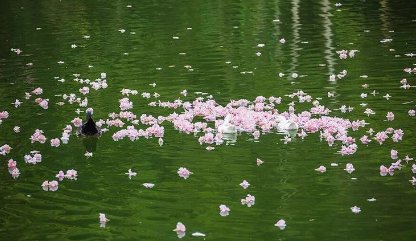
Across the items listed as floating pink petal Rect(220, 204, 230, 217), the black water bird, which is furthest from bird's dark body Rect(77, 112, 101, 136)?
floating pink petal Rect(220, 204, 230, 217)

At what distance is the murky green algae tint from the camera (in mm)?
10227

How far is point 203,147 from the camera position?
13.2 meters

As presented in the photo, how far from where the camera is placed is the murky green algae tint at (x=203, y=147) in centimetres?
1023

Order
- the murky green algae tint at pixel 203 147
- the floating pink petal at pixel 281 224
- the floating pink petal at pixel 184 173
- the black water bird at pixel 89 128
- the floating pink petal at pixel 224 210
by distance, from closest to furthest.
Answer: the floating pink petal at pixel 281 224, the murky green algae tint at pixel 203 147, the floating pink petal at pixel 224 210, the floating pink petal at pixel 184 173, the black water bird at pixel 89 128

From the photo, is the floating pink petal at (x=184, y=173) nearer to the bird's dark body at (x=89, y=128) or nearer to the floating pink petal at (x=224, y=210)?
the floating pink petal at (x=224, y=210)

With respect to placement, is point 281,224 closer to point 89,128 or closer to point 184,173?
point 184,173

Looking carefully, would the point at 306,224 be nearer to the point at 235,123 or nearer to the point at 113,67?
the point at 235,123

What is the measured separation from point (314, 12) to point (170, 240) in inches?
797

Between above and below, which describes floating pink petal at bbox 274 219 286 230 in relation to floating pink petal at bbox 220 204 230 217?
below

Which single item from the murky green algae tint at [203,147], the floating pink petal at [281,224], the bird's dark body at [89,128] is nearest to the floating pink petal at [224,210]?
the murky green algae tint at [203,147]

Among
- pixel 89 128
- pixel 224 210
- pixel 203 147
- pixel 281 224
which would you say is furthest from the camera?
pixel 89 128

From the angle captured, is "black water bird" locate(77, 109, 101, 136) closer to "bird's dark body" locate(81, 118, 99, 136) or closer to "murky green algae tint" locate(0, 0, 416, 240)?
"bird's dark body" locate(81, 118, 99, 136)

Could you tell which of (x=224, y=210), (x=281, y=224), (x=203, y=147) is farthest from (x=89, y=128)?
(x=281, y=224)

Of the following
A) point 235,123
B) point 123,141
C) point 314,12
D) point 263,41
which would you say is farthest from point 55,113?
point 314,12
